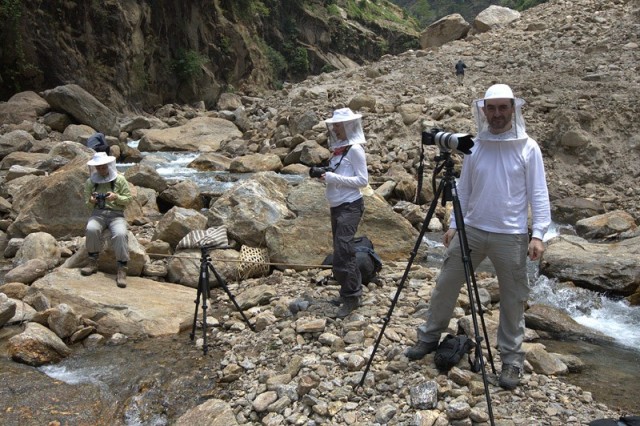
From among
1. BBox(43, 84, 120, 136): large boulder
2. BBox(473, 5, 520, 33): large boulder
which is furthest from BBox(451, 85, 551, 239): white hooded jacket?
BBox(473, 5, 520, 33): large boulder

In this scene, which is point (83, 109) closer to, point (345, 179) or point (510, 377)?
point (345, 179)

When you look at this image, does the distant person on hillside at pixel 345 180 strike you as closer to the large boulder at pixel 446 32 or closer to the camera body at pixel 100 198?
the camera body at pixel 100 198

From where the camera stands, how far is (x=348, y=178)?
4832 millimetres

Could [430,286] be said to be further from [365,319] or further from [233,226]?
[233,226]

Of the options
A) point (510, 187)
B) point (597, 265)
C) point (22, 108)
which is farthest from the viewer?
point (22, 108)

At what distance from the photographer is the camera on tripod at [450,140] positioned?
3482 millimetres

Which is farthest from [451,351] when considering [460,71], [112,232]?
[460,71]

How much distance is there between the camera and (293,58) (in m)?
43.8

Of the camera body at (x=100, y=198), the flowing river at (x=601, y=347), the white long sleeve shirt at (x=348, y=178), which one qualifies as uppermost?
the white long sleeve shirt at (x=348, y=178)

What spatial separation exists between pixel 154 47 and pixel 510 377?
26.6m

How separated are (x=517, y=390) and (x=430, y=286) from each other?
2466 millimetres

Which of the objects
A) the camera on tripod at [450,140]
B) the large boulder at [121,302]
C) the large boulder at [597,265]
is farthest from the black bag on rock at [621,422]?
the large boulder at [597,265]

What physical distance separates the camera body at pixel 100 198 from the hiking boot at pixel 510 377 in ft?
14.7

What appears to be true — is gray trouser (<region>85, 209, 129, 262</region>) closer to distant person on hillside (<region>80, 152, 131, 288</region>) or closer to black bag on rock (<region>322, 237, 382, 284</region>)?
distant person on hillside (<region>80, 152, 131, 288</region>)
